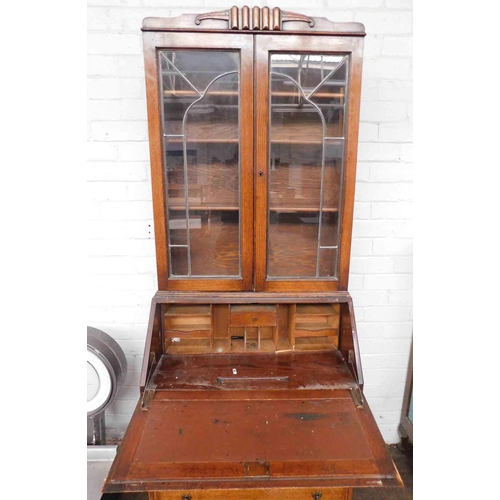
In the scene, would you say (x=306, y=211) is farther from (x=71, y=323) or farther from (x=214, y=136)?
(x=71, y=323)

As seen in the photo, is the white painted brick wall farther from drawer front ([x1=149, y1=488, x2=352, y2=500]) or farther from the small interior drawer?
drawer front ([x1=149, y1=488, x2=352, y2=500])

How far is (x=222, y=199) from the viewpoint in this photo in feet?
4.10

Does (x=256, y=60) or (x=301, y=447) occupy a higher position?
(x=256, y=60)

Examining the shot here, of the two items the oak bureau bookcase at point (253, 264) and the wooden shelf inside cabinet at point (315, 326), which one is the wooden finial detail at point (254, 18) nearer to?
the oak bureau bookcase at point (253, 264)

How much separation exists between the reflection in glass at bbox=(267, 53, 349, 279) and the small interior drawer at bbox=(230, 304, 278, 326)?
0.15 metres

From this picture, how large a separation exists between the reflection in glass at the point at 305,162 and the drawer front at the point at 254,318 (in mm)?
160

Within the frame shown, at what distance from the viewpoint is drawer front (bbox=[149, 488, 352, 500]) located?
102cm

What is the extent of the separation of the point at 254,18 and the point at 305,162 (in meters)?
0.46

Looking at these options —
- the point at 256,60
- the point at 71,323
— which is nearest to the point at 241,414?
the point at 71,323

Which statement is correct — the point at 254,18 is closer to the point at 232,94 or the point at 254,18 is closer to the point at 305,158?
the point at 232,94

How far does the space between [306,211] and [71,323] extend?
2.69 feet

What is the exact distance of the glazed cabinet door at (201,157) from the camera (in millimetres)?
1117

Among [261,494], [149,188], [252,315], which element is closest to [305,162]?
[252,315]

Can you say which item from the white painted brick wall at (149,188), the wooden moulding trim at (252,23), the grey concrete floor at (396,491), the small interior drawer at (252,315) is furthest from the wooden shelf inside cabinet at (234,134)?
the grey concrete floor at (396,491)
